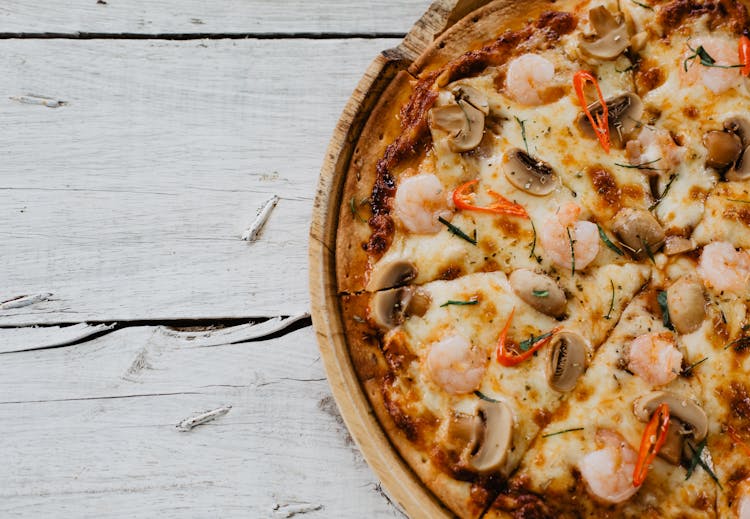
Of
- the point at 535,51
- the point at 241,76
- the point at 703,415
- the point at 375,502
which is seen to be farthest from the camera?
the point at 241,76

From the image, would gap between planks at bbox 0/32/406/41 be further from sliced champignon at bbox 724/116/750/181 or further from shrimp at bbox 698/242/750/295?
shrimp at bbox 698/242/750/295

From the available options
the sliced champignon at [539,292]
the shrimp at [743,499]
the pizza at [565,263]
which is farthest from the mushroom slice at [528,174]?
the shrimp at [743,499]

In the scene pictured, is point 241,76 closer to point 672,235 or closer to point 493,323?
point 493,323

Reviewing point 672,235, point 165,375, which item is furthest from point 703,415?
point 165,375

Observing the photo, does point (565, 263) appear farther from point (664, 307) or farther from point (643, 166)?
point (643, 166)

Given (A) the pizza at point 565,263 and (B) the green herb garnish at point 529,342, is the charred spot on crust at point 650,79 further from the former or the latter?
(B) the green herb garnish at point 529,342

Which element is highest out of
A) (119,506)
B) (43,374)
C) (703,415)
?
(703,415)

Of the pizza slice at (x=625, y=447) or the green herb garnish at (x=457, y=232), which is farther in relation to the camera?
the green herb garnish at (x=457, y=232)
